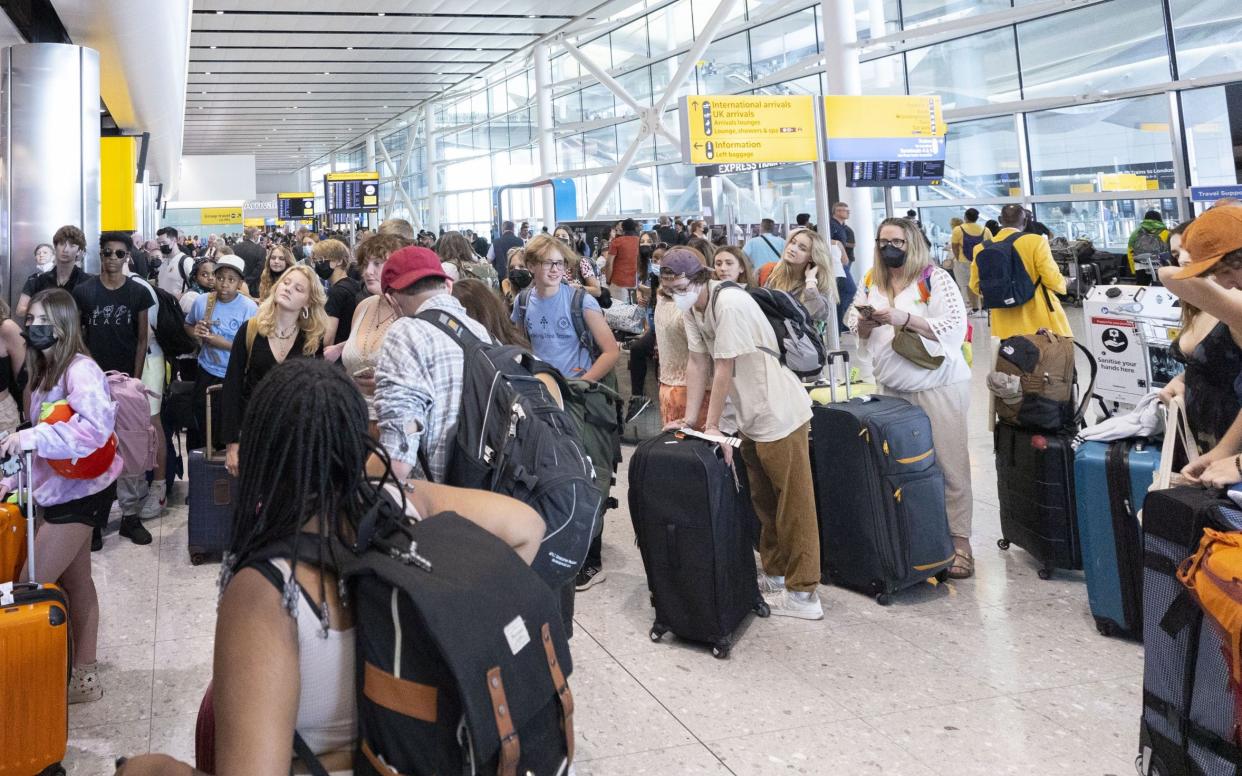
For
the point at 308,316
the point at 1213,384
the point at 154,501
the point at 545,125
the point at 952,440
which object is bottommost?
the point at 154,501

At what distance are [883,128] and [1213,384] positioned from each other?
9654 millimetres

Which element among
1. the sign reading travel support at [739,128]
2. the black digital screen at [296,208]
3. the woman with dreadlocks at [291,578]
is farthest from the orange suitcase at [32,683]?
the black digital screen at [296,208]

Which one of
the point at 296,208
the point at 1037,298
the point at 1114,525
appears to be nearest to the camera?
the point at 1114,525

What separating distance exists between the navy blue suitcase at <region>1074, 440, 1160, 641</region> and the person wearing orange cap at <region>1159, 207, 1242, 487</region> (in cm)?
114

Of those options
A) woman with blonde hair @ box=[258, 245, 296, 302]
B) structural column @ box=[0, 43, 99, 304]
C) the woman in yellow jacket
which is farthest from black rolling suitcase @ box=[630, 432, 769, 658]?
structural column @ box=[0, 43, 99, 304]

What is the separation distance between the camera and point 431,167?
3616cm

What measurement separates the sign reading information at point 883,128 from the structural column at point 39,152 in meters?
7.75

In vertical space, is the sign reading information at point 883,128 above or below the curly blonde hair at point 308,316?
above

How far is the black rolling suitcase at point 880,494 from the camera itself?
417 centimetres

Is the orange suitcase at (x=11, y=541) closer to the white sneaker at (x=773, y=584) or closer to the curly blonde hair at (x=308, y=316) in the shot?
the curly blonde hair at (x=308, y=316)

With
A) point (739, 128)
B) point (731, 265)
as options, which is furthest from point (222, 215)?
point (731, 265)

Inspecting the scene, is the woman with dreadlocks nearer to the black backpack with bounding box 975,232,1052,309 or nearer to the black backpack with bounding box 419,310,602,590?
the black backpack with bounding box 419,310,602,590

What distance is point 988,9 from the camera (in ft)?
52.5

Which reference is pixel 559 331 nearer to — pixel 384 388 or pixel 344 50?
pixel 384 388
